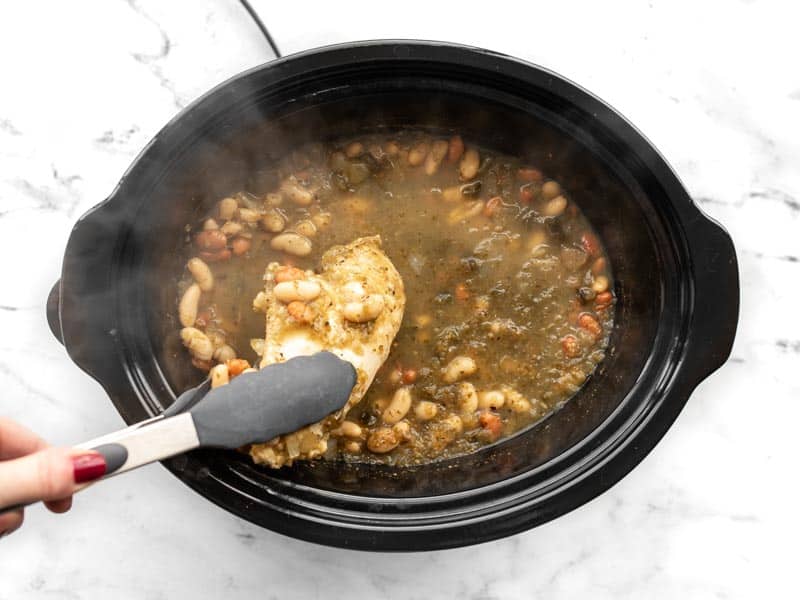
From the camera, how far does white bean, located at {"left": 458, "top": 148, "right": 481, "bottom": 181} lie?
2477 millimetres

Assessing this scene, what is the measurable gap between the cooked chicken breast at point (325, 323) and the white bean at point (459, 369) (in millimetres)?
216

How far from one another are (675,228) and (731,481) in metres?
0.83

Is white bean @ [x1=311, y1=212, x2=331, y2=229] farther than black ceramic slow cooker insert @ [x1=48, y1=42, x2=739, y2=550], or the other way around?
white bean @ [x1=311, y1=212, x2=331, y2=229]

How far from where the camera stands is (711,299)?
2176 millimetres

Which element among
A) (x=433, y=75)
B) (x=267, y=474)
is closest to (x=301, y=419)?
(x=267, y=474)

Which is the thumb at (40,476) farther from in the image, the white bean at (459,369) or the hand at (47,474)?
the white bean at (459,369)

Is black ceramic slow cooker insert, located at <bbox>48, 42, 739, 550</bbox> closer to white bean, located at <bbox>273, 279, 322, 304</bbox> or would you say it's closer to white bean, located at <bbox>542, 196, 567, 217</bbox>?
white bean, located at <bbox>542, 196, 567, 217</bbox>

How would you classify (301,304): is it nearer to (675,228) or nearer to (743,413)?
(675,228)

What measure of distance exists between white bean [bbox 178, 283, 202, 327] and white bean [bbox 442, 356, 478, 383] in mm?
735

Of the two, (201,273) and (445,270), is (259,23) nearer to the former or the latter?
(201,273)

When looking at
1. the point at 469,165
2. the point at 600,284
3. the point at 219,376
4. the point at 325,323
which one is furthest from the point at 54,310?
the point at 600,284

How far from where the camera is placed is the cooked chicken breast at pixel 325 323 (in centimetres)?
212

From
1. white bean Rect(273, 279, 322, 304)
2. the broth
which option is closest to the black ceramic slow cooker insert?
the broth

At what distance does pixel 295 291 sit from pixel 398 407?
1.54 feet
